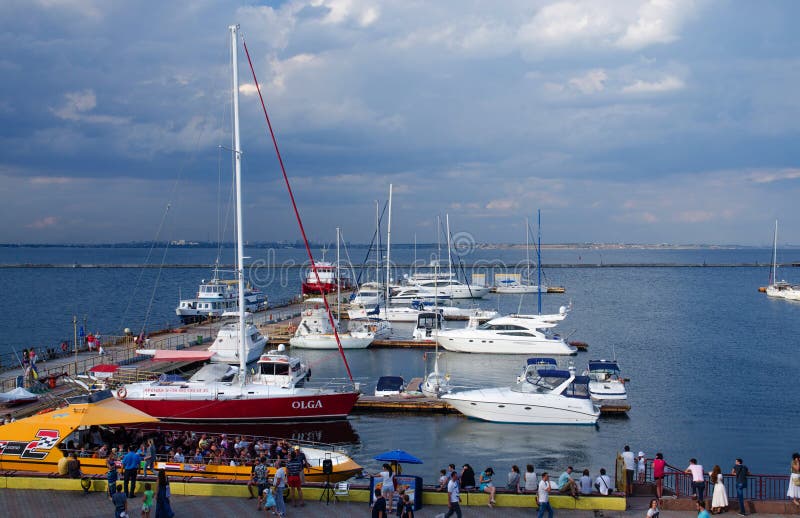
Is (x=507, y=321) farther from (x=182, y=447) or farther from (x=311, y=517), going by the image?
(x=311, y=517)

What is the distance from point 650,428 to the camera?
31.1 metres

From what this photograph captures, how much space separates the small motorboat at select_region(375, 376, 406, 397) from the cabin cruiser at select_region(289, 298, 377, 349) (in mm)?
15260

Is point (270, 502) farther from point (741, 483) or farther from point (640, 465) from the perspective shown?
point (640, 465)

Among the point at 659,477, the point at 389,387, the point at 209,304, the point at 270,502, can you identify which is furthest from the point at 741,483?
the point at 209,304

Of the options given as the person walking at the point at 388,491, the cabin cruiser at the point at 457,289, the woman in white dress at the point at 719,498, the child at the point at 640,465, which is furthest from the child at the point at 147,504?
the cabin cruiser at the point at 457,289

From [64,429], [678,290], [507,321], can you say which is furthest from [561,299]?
[64,429]

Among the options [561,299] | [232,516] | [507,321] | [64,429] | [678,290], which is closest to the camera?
[232,516]

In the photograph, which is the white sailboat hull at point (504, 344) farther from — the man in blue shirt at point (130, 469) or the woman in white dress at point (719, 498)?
the man in blue shirt at point (130, 469)

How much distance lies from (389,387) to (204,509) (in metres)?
18.8

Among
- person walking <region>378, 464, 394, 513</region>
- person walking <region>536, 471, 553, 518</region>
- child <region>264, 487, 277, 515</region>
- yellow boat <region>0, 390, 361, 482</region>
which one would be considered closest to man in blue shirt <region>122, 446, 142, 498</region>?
yellow boat <region>0, 390, 361, 482</region>

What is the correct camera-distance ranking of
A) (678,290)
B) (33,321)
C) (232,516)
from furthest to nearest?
(678,290) < (33,321) < (232,516)

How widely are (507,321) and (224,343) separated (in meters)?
20.9

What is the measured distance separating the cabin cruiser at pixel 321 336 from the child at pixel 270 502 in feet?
111

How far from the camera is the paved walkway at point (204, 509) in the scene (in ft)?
52.3
